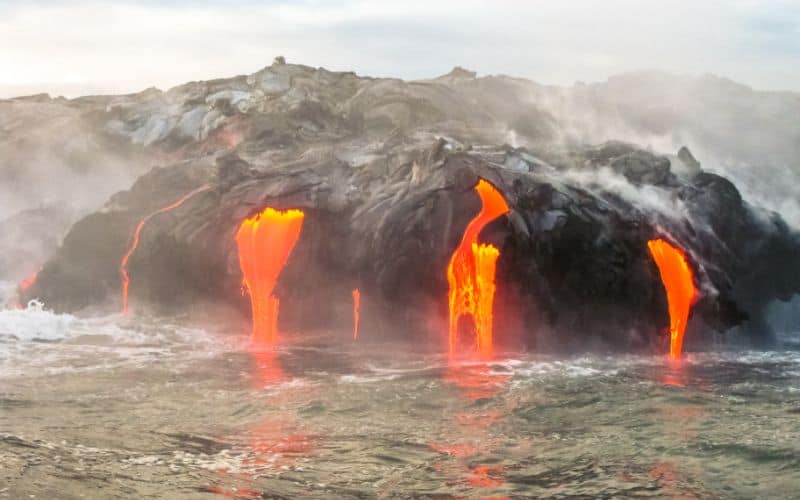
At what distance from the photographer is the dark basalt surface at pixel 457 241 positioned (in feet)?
111

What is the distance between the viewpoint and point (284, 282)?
37.3 m

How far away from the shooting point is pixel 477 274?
34094 millimetres

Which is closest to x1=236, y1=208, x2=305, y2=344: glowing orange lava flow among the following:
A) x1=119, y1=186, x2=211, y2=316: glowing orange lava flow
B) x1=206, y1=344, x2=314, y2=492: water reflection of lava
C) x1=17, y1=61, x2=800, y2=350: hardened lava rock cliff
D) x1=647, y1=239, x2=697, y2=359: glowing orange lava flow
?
x1=17, y1=61, x2=800, y2=350: hardened lava rock cliff

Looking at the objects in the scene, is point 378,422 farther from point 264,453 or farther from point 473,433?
point 264,453

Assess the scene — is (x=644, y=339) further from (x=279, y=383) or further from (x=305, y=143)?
(x=305, y=143)

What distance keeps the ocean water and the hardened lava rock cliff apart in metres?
2.28

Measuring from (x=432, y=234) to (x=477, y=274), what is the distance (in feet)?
7.06

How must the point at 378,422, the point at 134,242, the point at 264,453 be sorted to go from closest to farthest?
the point at 264,453 < the point at 378,422 < the point at 134,242

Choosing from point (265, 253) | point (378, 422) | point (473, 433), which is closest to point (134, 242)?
point (265, 253)

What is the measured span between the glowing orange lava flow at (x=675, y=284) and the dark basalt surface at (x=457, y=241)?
1.23ft

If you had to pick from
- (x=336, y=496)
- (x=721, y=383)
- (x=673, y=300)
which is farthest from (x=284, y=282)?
(x=336, y=496)

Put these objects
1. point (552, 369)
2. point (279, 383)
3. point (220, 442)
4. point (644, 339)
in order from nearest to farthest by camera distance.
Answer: point (220, 442)
point (279, 383)
point (552, 369)
point (644, 339)

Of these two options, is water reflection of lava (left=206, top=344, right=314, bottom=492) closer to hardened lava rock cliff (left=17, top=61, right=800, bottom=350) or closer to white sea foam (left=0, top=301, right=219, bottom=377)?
white sea foam (left=0, top=301, right=219, bottom=377)

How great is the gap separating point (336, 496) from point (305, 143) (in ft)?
97.1
